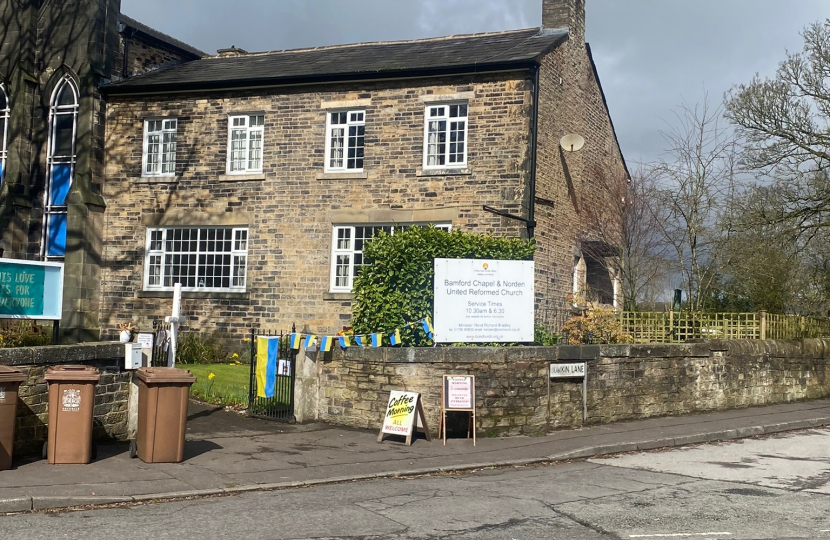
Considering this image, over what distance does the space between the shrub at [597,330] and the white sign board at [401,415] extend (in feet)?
17.4

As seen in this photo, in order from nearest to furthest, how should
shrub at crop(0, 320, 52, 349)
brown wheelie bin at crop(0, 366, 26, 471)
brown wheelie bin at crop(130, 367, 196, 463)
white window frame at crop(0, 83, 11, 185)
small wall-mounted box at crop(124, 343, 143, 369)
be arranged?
brown wheelie bin at crop(0, 366, 26, 471)
brown wheelie bin at crop(130, 367, 196, 463)
small wall-mounted box at crop(124, 343, 143, 369)
shrub at crop(0, 320, 52, 349)
white window frame at crop(0, 83, 11, 185)

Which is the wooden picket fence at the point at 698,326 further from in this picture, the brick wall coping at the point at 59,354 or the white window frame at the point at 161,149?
the white window frame at the point at 161,149

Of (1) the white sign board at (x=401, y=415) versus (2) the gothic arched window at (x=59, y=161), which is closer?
(1) the white sign board at (x=401, y=415)

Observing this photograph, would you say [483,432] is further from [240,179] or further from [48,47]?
[48,47]

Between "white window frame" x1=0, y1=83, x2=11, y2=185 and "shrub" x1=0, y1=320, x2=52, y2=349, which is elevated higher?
"white window frame" x1=0, y1=83, x2=11, y2=185

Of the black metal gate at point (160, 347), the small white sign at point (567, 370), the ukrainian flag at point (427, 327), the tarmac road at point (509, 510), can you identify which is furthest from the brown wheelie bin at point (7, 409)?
the small white sign at point (567, 370)

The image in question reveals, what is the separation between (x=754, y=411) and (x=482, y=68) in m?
9.40

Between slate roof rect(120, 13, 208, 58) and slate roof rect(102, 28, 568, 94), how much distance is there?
1.17 m

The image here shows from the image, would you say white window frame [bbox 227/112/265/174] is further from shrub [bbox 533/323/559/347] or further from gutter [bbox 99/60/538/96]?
shrub [bbox 533/323/559/347]

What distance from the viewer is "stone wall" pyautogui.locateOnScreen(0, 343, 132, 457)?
1027 cm

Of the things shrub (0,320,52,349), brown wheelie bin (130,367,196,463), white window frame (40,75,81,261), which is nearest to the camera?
brown wheelie bin (130,367,196,463)

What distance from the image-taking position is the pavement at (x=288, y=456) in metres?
8.90

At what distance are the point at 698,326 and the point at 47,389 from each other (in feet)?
41.2

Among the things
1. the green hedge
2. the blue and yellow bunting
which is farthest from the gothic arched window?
the green hedge
